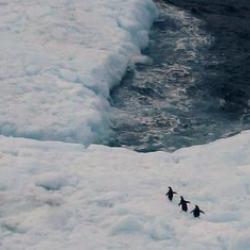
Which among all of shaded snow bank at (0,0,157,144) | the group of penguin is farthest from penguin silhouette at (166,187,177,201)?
shaded snow bank at (0,0,157,144)

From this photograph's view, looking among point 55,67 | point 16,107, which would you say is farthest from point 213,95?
point 16,107

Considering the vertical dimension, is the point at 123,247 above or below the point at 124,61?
above

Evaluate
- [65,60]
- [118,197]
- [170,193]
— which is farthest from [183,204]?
[65,60]

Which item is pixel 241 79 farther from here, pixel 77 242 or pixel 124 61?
pixel 77 242

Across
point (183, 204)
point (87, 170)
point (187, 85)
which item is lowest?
point (187, 85)

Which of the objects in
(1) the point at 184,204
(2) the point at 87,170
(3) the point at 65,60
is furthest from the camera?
(3) the point at 65,60

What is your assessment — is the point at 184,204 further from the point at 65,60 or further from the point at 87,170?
the point at 65,60
